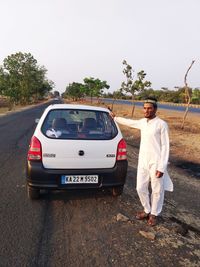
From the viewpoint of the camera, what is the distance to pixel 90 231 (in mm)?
3545

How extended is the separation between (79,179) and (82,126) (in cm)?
115

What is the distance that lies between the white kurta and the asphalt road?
21.0 inches

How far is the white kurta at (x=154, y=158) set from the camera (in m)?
3.59

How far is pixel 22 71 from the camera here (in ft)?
194

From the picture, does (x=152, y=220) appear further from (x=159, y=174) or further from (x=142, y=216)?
(x=159, y=174)

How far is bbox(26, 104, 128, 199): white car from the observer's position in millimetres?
4070

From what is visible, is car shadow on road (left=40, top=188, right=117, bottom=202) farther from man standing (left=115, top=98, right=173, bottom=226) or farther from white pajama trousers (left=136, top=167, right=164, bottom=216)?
man standing (left=115, top=98, right=173, bottom=226)

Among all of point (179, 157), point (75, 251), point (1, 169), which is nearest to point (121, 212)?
point (75, 251)

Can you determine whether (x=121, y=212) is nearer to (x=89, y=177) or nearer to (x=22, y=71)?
(x=89, y=177)

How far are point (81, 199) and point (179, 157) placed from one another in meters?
5.38

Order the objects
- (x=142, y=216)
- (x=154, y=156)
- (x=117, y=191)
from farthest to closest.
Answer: (x=117, y=191)
(x=142, y=216)
(x=154, y=156)

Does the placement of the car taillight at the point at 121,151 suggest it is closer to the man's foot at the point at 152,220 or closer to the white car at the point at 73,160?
the white car at the point at 73,160

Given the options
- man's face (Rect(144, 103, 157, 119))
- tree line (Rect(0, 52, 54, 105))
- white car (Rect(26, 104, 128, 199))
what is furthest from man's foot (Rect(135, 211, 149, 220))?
tree line (Rect(0, 52, 54, 105))

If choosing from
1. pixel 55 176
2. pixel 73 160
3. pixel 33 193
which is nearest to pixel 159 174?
pixel 73 160
